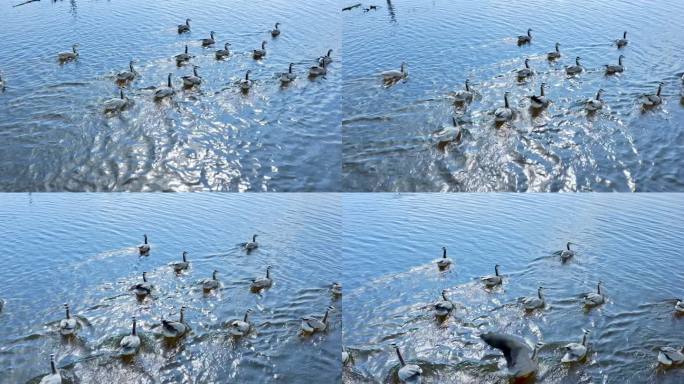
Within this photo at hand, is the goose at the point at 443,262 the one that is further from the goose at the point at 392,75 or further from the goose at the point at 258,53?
the goose at the point at 258,53

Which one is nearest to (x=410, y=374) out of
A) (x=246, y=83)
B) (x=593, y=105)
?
(x=593, y=105)

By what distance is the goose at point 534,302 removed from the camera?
7.55 meters

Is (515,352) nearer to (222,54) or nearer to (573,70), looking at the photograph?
(573,70)

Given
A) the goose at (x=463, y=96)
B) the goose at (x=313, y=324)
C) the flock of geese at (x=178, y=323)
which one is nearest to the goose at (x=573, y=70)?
the goose at (x=463, y=96)

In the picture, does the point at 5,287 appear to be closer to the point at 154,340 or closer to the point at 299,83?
the point at 154,340

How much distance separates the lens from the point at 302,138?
866 cm

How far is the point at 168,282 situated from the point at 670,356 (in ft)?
18.4

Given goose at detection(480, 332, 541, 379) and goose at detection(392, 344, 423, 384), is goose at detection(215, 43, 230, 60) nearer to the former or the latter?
goose at detection(392, 344, 423, 384)

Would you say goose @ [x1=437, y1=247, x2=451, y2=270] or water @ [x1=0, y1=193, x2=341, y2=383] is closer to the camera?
water @ [x1=0, y1=193, x2=341, y2=383]

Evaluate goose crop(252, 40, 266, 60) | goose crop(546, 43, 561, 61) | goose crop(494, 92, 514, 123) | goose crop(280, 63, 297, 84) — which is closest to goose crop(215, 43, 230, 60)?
goose crop(252, 40, 266, 60)

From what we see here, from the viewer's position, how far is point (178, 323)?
712 centimetres

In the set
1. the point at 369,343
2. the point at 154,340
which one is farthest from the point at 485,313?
the point at 154,340

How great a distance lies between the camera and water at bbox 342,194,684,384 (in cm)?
690

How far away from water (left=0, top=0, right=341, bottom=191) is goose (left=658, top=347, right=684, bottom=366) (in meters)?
4.02
